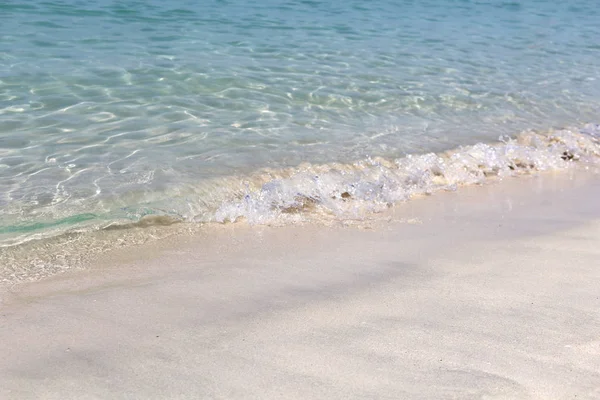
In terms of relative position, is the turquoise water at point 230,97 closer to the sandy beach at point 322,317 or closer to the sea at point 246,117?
the sea at point 246,117

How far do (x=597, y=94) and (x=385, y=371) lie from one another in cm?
633

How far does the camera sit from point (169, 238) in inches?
153

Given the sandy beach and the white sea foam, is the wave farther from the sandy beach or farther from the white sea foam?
the sandy beach

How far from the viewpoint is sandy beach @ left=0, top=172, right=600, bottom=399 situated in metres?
2.43

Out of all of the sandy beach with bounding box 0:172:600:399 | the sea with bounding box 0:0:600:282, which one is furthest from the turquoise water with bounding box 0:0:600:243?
the sandy beach with bounding box 0:172:600:399

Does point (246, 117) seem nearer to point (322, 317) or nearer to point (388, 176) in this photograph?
point (388, 176)

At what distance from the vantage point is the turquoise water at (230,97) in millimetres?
4594

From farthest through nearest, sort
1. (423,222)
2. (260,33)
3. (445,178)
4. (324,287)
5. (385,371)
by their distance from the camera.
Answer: (260,33) < (445,178) < (423,222) < (324,287) < (385,371)

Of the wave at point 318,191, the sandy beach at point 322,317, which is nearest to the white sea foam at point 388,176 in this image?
the wave at point 318,191

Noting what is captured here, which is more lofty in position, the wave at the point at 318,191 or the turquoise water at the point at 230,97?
the turquoise water at the point at 230,97

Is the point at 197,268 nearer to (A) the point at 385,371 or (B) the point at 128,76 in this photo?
(A) the point at 385,371

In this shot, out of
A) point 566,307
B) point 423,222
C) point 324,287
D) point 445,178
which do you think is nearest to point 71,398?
point 324,287

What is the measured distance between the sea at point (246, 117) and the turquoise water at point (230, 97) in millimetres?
24

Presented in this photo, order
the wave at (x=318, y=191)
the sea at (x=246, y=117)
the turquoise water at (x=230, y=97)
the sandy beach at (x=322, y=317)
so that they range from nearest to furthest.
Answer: the sandy beach at (x=322, y=317) → the wave at (x=318, y=191) → the sea at (x=246, y=117) → the turquoise water at (x=230, y=97)
